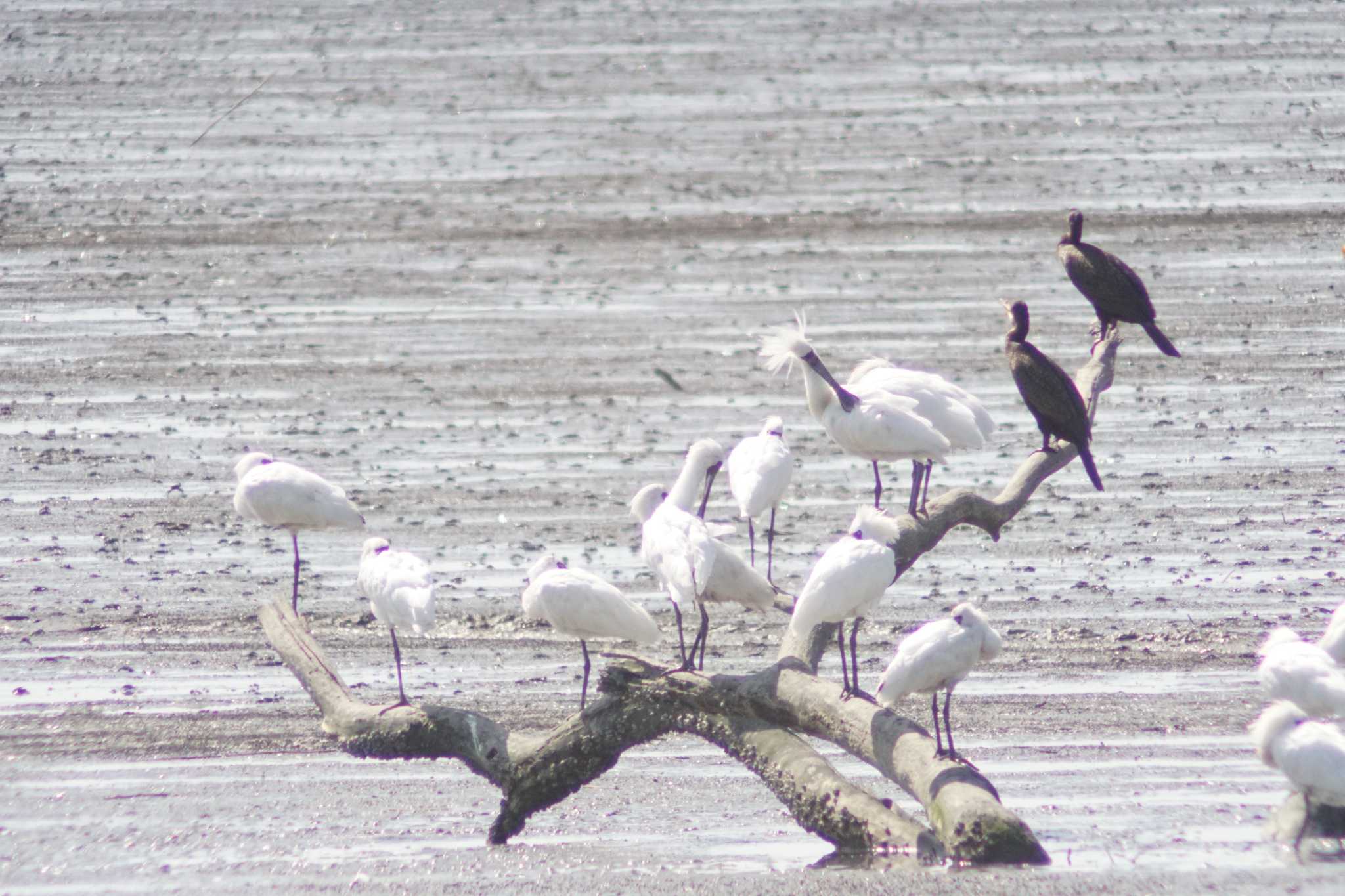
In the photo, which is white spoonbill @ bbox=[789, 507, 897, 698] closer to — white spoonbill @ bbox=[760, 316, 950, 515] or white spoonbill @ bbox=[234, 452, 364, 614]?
white spoonbill @ bbox=[760, 316, 950, 515]

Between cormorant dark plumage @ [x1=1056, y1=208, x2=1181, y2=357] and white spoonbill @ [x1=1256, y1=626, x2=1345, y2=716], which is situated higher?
cormorant dark plumage @ [x1=1056, y1=208, x2=1181, y2=357]

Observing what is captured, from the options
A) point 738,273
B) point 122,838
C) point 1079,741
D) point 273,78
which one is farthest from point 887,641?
point 273,78

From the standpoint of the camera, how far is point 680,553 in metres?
6.72

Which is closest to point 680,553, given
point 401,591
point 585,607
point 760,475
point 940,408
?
point 585,607

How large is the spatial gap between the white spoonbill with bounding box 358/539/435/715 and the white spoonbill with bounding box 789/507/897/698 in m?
1.42

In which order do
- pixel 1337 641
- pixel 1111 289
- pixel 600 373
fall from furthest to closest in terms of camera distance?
pixel 600 373 < pixel 1111 289 < pixel 1337 641

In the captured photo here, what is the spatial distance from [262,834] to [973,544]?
5.21 metres

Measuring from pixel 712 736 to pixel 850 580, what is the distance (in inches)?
31.7

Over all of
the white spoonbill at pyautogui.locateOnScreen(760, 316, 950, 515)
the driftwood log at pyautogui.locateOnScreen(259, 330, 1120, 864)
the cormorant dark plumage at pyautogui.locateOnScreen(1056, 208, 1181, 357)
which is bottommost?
the driftwood log at pyautogui.locateOnScreen(259, 330, 1120, 864)

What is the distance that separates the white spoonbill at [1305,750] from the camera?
5.76m

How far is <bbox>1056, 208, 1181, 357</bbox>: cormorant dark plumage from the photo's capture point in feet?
30.2

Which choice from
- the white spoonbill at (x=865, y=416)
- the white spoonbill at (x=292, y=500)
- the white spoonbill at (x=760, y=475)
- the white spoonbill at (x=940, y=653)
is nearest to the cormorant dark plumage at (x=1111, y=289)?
the white spoonbill at (x=865, y=416)

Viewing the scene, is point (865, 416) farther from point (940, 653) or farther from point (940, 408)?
point (940, 653)

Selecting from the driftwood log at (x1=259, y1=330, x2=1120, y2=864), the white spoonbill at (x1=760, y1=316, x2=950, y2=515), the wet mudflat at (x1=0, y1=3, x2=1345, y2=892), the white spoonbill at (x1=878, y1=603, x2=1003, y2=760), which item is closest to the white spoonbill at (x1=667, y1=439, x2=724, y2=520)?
the white spoonbill at (x1=760, y1=316, x2=950, y2=515)
